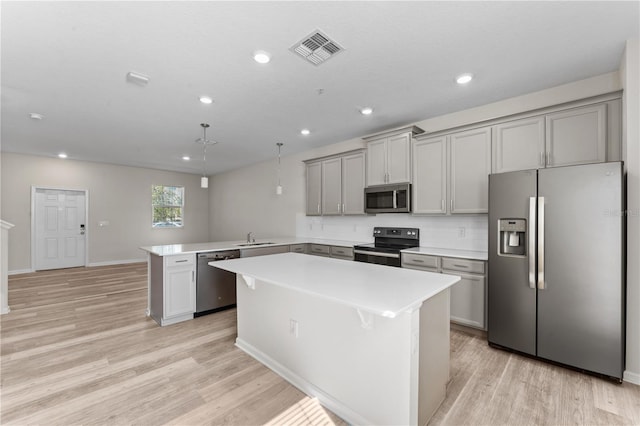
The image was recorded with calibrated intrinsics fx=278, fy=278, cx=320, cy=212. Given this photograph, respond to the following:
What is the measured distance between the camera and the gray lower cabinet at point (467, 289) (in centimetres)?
293

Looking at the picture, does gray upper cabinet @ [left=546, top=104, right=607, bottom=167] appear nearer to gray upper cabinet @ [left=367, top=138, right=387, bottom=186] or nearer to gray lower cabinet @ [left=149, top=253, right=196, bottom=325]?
gray upper cabinet @ [left=367, top=138, right=387, bottom=186]

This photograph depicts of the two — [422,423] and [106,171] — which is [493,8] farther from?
[106,171]

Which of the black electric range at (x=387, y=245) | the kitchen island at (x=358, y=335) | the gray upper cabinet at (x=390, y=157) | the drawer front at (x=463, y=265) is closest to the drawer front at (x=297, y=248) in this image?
the black electric range at (x=387, y=245)

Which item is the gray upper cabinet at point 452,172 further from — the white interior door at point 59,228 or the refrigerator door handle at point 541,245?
the white interior door at point 59,228

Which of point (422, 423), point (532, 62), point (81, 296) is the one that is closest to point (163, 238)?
point (81, 296)

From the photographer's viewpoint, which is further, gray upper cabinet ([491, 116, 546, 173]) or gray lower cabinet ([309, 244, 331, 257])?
gray lower cabinet ([309, 244, 331, 257])

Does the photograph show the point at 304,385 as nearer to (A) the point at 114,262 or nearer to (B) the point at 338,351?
(B) the point at 338,351

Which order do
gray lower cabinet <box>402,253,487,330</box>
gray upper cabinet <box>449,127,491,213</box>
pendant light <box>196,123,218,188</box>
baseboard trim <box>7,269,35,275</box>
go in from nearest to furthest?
gray lower cabinet <box>402,253,487,330</box> < gray upper cabinet <box>449,127,491,213</box> < pendant light <box>196,123,218,188</box> < baseboard trim <box>7,269,35,275</box>

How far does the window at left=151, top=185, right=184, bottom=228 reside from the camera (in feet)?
25.5

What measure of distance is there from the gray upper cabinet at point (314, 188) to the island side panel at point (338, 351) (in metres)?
2.63

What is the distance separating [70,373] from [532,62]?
4.68 m

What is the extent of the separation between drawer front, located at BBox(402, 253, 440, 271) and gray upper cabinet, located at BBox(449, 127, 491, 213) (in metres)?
0.64

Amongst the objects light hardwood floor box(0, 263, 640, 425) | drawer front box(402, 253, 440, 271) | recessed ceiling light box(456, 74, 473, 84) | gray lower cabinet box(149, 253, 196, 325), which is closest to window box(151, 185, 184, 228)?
light hardwood floor box(0, 263, 640, 425)

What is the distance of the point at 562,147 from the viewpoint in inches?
104
